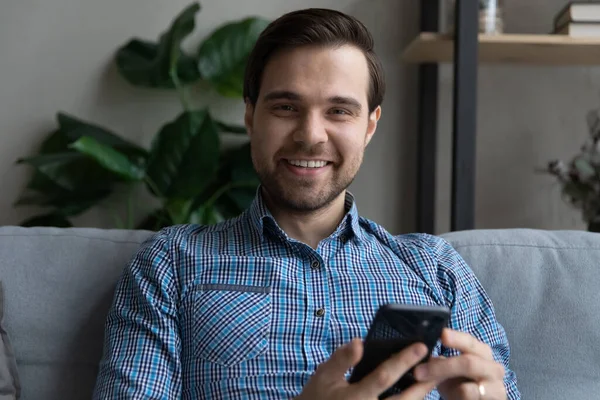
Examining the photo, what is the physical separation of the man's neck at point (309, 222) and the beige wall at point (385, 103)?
105 cm

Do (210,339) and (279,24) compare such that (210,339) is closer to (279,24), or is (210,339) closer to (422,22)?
(279,24)

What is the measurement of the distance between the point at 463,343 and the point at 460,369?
0.03 meters

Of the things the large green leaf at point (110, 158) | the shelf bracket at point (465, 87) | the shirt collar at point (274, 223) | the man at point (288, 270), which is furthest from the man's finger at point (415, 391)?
the large green leaf at point (110, 158)

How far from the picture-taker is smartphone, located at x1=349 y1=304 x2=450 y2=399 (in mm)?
801

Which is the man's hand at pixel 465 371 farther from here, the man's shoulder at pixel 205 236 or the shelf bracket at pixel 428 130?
the shelf bracket at pixel 428 130

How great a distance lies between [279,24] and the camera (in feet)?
4.23

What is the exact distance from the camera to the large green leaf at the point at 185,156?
2.08 m

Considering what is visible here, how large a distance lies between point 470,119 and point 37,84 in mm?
1345

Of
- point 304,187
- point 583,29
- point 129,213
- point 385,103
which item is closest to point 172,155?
point 129,213

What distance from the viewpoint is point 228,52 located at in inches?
86.9

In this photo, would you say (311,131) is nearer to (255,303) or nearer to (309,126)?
(309,126)

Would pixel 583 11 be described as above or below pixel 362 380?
above

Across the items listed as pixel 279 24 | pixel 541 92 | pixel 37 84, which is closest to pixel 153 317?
pixel 279 24

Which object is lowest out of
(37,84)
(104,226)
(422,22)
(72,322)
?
(104,226)
